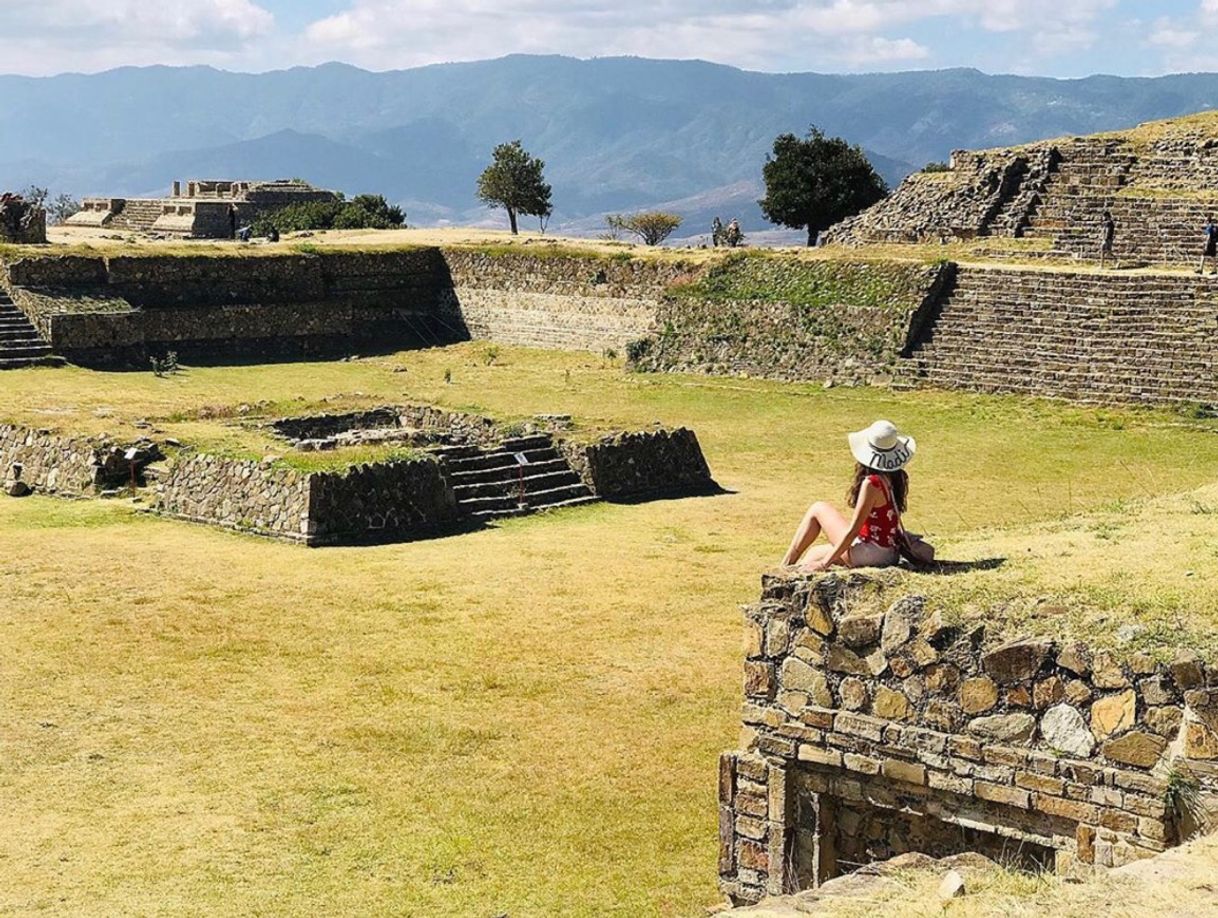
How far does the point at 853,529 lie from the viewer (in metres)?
10.4

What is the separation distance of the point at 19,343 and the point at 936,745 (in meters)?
35.2

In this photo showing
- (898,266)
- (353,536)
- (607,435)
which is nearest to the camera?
(353,536)

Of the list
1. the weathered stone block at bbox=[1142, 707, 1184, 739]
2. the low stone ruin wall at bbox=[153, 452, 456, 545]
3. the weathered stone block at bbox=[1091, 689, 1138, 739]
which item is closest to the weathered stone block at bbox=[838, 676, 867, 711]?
the weathered stone block at bbox=[1091, 689, 1138, 739]

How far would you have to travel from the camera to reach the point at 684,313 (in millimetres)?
45188

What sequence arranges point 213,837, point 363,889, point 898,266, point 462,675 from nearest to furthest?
point 363,889 < point 213,837 < point 462,675 < point 898,266

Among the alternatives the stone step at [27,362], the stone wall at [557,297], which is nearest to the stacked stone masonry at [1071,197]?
the stone wall at [557,297]

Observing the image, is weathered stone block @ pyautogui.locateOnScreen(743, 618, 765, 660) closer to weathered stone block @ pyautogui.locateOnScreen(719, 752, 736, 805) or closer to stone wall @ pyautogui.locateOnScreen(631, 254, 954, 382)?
weathered stone block @ pyautogui.locateOnScreen(719, 752, 736, 805)

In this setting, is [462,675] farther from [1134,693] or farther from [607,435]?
[607,435]

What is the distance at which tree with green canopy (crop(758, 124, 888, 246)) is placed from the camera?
201ft

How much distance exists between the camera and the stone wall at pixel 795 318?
40.6m

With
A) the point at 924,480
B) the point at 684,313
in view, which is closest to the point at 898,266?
the point at 684,313

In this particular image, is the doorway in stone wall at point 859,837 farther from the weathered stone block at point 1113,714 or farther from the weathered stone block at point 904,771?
the weathered stone block at point 1113,714

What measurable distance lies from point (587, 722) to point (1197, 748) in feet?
23.0

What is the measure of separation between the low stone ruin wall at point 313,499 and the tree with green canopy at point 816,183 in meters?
39.2
